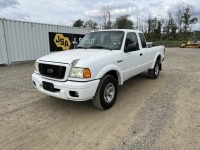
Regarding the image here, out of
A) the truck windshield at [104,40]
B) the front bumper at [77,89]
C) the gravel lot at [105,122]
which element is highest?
the truck windshield at [104,40]

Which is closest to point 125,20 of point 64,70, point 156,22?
point 156,22

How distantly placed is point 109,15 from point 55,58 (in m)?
39.6

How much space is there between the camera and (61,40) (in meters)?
13.6

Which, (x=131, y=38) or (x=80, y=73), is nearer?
(x=80, y=73)

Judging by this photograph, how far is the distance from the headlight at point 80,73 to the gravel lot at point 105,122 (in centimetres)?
96

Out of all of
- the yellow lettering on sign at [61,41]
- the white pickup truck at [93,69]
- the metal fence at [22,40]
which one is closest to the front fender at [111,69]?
the white pickup truck at [93,69]

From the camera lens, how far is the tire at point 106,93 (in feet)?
12.9

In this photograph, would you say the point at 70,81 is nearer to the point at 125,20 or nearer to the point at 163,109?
the point at 163,109

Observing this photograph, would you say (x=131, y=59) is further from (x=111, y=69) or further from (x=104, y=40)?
(x=111, y=69)

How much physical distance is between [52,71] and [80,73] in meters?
0.70

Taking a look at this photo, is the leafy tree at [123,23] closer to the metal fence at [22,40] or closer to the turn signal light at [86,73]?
the metal fence at [22,40]

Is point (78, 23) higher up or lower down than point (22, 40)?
higher up

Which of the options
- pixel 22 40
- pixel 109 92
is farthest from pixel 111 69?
pixel 22 40

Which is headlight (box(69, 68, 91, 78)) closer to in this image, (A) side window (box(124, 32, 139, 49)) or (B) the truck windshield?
(B) the truck windshield
